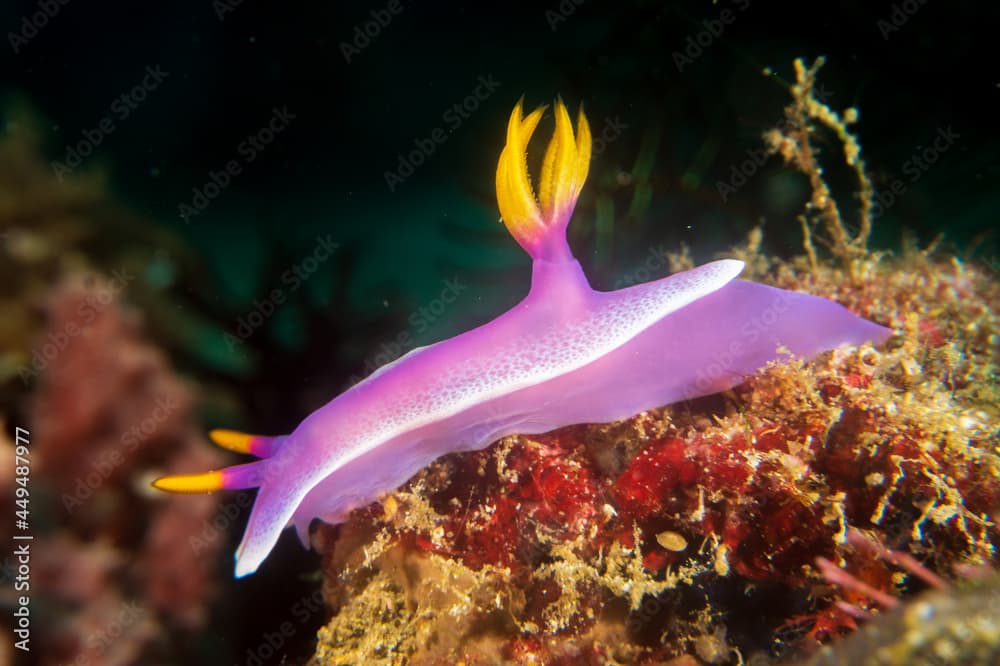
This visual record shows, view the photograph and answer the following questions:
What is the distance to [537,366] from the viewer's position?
2.00 meters

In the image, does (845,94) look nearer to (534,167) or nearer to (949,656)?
(534,167)

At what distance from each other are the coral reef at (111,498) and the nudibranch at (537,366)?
0.93m

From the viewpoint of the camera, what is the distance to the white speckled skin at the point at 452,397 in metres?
1.96

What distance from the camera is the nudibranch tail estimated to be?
2.04 m

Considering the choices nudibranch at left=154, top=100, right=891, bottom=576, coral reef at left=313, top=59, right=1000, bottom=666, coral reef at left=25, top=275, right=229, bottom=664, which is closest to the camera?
coral reef at left=313, top=59, right=1000, bottom=666

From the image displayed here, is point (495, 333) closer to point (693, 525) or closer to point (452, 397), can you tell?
point (452, 397)

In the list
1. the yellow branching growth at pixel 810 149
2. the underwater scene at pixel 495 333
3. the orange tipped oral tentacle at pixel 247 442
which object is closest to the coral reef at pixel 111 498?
the underwater scene at pixel 495 333

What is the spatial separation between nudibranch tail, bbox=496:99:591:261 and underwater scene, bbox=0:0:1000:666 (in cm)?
2

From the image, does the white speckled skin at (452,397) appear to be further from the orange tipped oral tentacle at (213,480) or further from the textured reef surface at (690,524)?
the textured reef surface at (690,524)

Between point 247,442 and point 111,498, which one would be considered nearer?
point 247,442

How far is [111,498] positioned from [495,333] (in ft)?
7.16

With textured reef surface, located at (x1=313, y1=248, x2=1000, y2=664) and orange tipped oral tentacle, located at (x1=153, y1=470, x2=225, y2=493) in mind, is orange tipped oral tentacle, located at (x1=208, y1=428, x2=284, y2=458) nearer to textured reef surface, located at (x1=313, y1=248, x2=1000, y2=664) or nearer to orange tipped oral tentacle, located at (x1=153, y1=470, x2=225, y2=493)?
orange tipped oral tentacle, located at (x1=153, y1=470, x2=225, y2=493)

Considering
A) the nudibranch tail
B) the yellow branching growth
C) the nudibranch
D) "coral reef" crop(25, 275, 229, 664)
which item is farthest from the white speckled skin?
the yellow branching growth

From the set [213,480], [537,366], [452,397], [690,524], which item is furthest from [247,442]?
[690,524]
